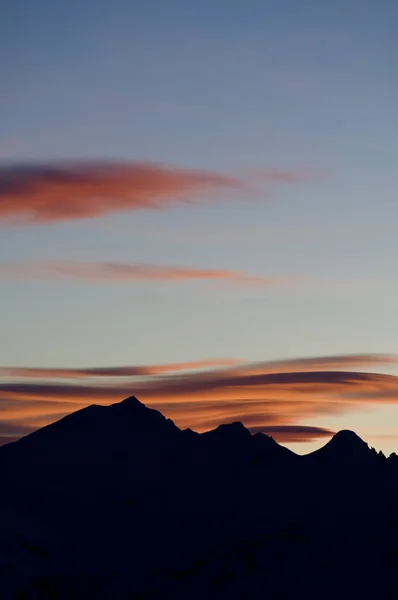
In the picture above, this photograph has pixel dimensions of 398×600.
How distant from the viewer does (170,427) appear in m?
172

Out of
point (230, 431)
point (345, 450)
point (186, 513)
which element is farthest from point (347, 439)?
point (186, 513)

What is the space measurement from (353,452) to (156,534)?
31885mm

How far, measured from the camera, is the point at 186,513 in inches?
6156

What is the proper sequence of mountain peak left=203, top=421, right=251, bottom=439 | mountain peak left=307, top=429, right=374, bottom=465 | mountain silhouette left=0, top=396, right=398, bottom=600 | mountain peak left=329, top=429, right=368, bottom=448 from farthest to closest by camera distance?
mountain peak left=203, top=421, right=251, bottom=439, mountain peak left=329, top=429, right=368, bottom=448, mountain peak left=307, top=429, right=374, bottom=465, mountain silhouette left=0, top=396, right=398, bottom=600

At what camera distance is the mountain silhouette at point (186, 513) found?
468 ft

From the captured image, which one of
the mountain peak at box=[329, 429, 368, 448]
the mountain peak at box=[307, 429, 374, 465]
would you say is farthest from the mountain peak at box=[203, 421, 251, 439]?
the mountain peak at box=[329, 429, 368, 448]

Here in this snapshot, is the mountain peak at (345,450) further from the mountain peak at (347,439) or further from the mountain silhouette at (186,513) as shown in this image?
the mountain silhouette at (186,513)

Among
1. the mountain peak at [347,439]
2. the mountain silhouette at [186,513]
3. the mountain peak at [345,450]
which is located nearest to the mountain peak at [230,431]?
the mountain silhouette at [186,513]

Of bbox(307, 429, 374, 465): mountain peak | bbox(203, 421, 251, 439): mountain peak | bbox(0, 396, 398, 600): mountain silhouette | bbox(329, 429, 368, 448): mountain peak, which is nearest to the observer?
bbox(0, 396, 398, 600): mountain silhouette

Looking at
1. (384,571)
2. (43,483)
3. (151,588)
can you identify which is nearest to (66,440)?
(43,483)

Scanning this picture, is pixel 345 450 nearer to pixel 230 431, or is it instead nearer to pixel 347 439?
pixel 347 439

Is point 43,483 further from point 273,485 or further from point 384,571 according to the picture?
point 384,571

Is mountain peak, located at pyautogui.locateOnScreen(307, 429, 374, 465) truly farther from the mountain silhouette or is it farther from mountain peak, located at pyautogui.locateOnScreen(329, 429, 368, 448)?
the mountain silhouette

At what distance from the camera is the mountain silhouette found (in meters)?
143
